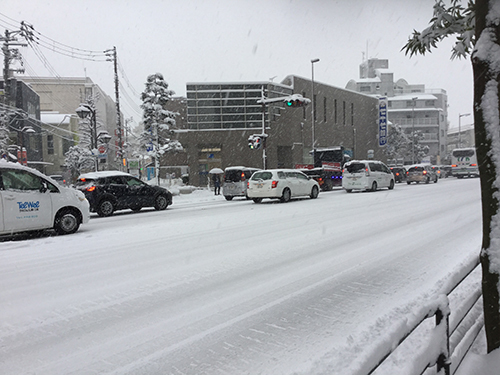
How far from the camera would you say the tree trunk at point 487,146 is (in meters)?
2.60

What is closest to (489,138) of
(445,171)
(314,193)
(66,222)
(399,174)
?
(66,222)

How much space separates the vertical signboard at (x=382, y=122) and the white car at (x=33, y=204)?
175ft

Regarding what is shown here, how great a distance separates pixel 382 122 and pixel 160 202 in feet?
160

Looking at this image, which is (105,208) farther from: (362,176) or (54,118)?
(54,118)

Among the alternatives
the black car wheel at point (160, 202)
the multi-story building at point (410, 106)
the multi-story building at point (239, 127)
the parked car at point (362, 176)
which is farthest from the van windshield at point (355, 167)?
the multi-story building at point (410, 106)

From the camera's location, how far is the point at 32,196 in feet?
30.3

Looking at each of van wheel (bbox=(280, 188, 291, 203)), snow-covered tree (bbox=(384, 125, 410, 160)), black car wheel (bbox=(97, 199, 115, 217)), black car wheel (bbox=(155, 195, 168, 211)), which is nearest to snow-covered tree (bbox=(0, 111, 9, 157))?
black car wheel (bbox=(155, 195, 168, 211))

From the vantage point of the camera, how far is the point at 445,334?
2305 millimetres

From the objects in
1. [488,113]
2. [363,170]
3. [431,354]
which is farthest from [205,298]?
[363,170]

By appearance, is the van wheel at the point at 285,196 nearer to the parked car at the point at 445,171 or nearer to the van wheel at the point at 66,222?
the van wheel at the point at 66,222

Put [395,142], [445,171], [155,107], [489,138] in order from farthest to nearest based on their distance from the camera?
[395,142] < [445,171] < [155,107] < [489,138]

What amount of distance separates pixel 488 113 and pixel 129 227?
9.80 m

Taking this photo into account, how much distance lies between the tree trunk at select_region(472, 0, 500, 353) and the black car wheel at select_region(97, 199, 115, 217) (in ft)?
45.3

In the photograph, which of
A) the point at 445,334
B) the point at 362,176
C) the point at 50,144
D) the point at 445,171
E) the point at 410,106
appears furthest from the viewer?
the point at 410,106
